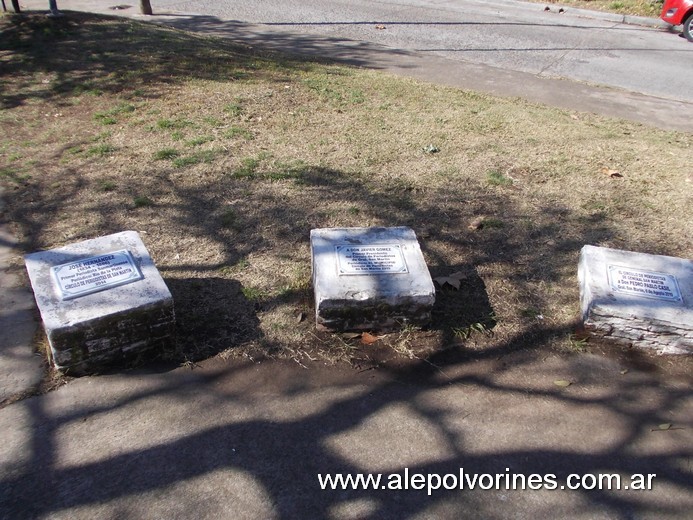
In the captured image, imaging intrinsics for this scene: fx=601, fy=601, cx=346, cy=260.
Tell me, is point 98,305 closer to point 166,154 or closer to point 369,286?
point 369,286

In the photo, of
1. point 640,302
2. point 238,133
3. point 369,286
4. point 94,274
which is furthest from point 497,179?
point 94,274

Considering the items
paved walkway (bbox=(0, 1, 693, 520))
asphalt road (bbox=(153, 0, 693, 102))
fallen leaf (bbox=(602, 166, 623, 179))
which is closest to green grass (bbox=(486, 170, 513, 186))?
fallen leaf (bbox=(602, 166, 623, 179))

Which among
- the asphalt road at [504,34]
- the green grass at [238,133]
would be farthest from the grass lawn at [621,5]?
the green grass at [238,133]

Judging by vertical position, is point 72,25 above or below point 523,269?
above

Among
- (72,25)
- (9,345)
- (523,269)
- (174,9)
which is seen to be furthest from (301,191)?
(174,9)

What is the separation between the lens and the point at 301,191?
511 cm

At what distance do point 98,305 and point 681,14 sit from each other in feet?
42.8

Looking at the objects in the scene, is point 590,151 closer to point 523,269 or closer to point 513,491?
point 523,269

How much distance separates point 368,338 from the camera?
3.53 metres

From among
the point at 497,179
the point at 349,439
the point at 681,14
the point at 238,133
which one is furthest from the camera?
the point at 681,14

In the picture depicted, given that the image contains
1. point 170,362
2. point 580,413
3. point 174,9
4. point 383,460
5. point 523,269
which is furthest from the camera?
point 174,9

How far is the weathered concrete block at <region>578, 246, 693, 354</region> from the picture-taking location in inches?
134

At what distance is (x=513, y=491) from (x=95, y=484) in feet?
6.04

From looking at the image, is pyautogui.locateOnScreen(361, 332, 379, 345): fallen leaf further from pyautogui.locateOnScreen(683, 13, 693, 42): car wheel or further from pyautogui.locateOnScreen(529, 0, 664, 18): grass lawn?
pyautogui.locateOnScreen(529, 0, 664, 18): grass lawn
